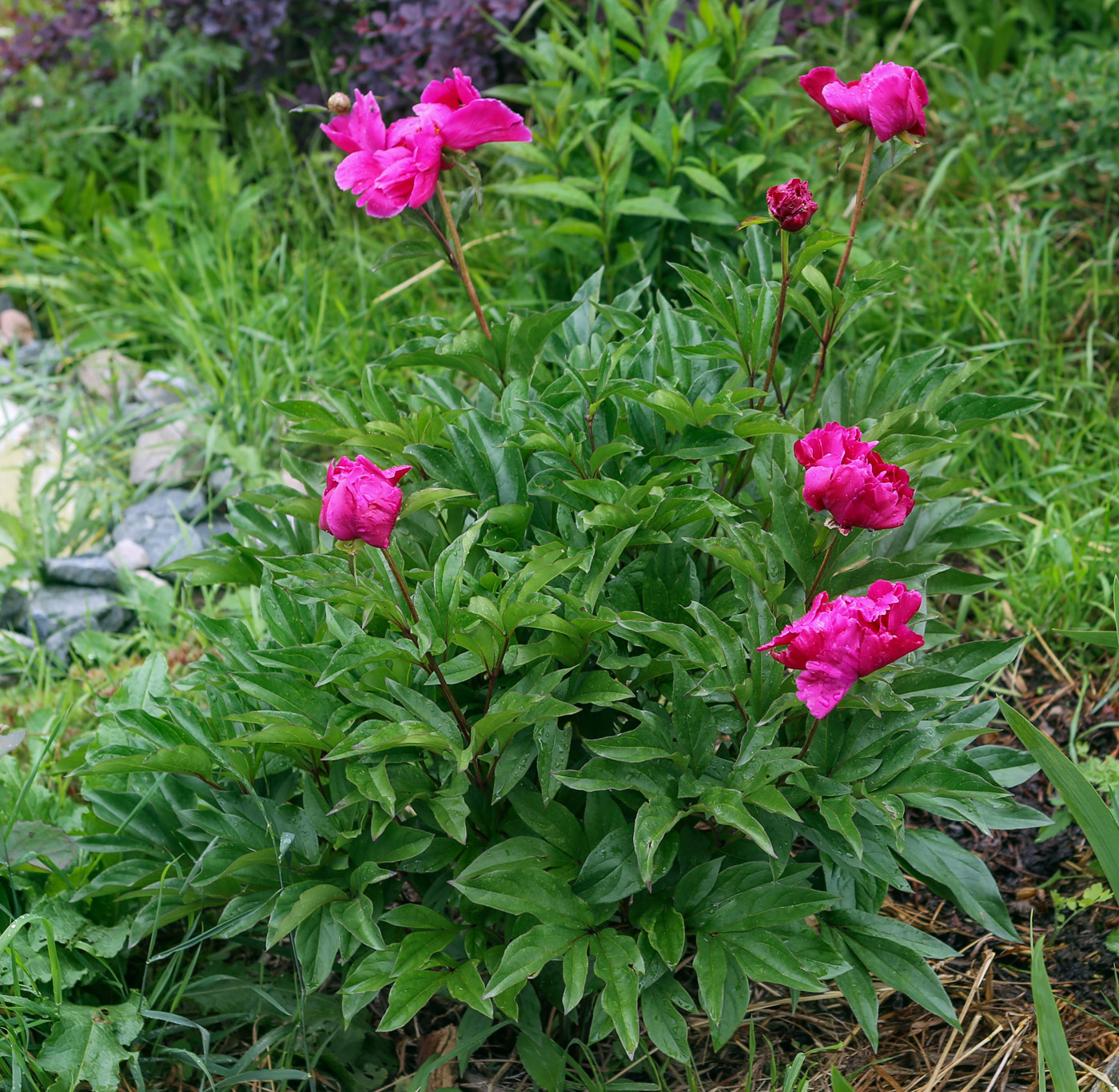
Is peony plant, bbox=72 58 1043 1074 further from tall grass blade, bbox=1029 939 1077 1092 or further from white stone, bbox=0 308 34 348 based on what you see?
white stone, bbox=0 308 34 348

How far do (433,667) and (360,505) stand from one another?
0.27 m

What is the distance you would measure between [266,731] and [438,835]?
0.31 metres

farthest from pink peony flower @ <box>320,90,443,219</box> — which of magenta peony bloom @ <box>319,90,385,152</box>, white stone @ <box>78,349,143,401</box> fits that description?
white stone @ <box>78,349,143,401</box>

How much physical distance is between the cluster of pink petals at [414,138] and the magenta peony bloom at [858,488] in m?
0.62

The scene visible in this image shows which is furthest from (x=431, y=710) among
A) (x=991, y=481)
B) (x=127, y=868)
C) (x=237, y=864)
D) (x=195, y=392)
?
(x=195, y=392)

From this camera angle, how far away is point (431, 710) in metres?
1.36

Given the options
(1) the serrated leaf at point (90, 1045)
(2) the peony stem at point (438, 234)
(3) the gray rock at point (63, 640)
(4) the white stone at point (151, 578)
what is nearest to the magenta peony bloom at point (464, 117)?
(2) the peony stem at point (438, 234)

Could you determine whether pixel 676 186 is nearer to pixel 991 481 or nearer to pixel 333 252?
pixel 991 481

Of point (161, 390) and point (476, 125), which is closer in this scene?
point (476, 125)

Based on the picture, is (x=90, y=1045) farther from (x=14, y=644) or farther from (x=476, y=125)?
(x=476, y=125)

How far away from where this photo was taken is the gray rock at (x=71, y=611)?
2746 millimetres

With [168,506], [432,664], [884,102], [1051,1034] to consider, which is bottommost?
[168,506]

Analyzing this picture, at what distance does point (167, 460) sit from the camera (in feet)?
10.4

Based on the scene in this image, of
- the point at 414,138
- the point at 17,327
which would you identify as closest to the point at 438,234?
the point at 414,138
